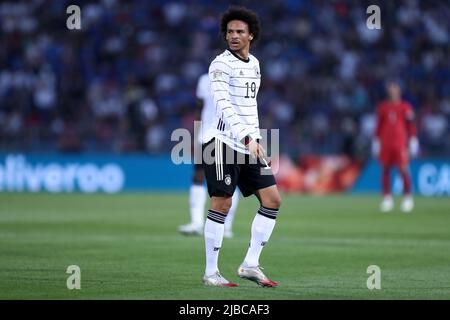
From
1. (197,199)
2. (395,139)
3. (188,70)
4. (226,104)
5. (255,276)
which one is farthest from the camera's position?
(188,70)

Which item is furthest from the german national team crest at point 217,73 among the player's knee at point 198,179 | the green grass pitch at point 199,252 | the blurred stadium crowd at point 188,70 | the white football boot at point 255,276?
the blurred stadium crowd at point 188,70

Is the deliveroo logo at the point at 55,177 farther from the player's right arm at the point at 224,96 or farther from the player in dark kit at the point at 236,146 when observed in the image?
the player's right arm at the point at 224,96

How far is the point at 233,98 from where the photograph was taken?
9.85 meters

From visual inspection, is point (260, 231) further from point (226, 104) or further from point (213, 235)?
point (226, 104)

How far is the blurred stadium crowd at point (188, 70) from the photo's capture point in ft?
94.6

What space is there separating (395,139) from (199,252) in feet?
33.3

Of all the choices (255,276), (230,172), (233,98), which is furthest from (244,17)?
(255,276)

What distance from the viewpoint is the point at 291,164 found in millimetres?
28281

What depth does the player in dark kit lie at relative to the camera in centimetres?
972

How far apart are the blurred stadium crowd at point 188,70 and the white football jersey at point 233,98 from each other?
1865cm

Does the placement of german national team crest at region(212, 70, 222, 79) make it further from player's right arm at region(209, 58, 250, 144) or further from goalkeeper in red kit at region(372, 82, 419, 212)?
goalkeeper in red kit at region(372, 82, 419, 212)

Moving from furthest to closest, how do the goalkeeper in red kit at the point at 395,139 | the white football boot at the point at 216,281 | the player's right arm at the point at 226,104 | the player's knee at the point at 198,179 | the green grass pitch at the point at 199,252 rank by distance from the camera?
the goalkeeper in red kit at the point at 395,139 → the player's knee at the point at 198,179 → the white football boot at the point at 216,281 → the player's right arm at the point at 226,104 → the green grass pitch at the point at 199,252
